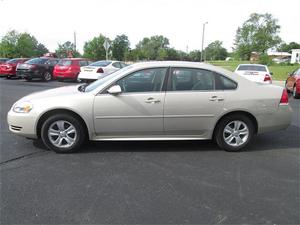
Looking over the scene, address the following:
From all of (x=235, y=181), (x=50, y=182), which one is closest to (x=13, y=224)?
(x=50, y=182)

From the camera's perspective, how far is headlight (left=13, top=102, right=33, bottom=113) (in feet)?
16.0

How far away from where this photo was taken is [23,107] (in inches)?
194

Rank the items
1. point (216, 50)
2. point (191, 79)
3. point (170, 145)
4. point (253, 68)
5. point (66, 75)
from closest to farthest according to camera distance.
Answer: point (191, 79) → point (170, 145) → point (253, 68) → point (66, 75) → point (216, 50)

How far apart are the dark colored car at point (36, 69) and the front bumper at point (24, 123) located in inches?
562

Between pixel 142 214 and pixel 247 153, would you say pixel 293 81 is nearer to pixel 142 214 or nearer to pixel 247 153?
pixel 247 153

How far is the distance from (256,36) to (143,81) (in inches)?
3369

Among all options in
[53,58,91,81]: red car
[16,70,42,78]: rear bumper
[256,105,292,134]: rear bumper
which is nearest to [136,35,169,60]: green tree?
[53,58,91,81]: red car

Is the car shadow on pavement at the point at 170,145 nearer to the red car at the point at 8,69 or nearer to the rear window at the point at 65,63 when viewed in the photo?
the rear window at the point at 65,63

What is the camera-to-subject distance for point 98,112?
487 centimetres

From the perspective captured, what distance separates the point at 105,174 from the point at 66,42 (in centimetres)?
9922

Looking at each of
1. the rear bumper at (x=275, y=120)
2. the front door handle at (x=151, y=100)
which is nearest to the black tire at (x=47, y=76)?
the front door handle at (x=151, y=100)

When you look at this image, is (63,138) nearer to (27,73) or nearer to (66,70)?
(66,70)

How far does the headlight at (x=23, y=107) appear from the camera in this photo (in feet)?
16.0

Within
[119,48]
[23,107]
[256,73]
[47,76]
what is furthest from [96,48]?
[23,107]
